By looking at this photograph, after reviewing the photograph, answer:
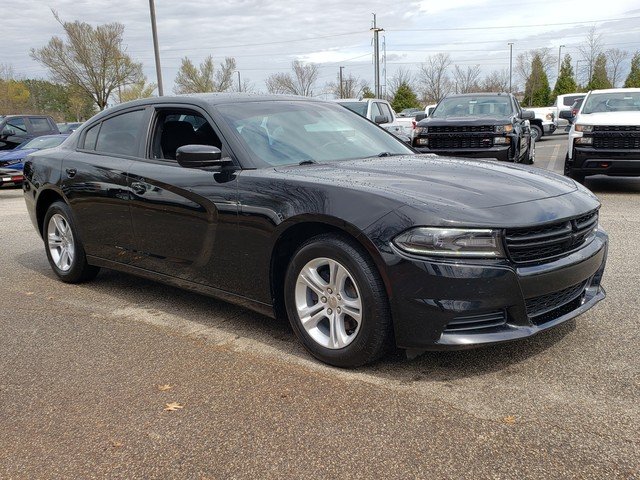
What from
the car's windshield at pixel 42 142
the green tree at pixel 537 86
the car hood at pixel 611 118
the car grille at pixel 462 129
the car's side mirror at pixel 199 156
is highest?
the green tree at pixel 537 86

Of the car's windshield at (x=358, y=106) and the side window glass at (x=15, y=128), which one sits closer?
the car's windshield at (x=358, y=106)

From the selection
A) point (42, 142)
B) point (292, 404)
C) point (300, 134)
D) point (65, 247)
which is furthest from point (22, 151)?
point (292, 404)

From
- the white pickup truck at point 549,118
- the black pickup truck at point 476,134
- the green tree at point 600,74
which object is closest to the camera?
the black pickup truck at point 476,134

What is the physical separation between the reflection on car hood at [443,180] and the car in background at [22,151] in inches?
513

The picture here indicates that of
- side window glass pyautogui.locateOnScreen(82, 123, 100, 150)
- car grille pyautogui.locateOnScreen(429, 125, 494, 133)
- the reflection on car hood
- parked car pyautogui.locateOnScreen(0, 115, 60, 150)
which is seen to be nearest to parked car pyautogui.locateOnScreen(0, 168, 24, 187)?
parked car pyautogui.locateOnScreen(0, 115, 60, 150)

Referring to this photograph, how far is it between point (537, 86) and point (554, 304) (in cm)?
6012

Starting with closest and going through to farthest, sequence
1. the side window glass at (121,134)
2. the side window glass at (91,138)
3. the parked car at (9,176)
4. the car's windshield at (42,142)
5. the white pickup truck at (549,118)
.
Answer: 1. the side window glass at (121,134)
2. the side window glass at (91,138)
3. the parked car at (9,176)
4. the car's windshield at (42,142)
5. the white pickup truck at (549,118)

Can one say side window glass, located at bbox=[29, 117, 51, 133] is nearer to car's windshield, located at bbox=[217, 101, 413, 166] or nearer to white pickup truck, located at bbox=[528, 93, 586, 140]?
white pickup truck, located at bbox=[528, 93, 586, 140]

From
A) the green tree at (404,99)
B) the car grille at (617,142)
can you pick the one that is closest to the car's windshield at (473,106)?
the car grille at (617,142)

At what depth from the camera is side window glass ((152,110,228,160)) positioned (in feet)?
14.4

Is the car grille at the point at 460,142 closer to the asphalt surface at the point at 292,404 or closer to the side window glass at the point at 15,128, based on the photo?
the asphalt surface at the point at 292,404

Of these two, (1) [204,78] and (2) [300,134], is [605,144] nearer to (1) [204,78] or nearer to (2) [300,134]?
(2) [300,134]

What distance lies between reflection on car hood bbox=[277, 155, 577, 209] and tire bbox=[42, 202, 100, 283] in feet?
8.08

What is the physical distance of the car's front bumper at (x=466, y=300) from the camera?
302 centimetres
